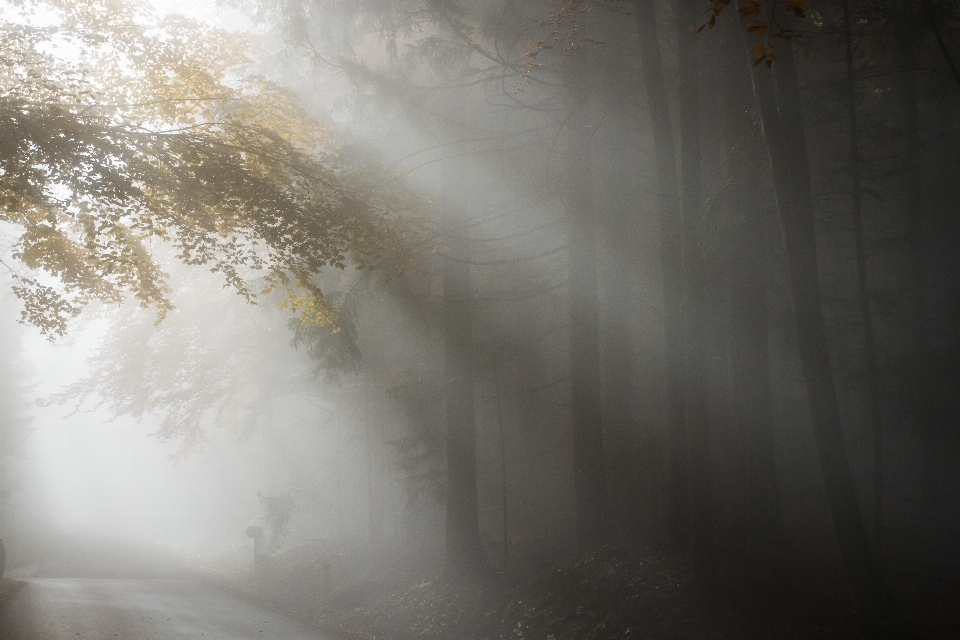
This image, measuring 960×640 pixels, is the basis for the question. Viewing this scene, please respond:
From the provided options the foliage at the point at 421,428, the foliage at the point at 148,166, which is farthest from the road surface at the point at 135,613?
the foliage at the point at 148,166

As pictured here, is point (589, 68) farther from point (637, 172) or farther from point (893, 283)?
point (893, 283)

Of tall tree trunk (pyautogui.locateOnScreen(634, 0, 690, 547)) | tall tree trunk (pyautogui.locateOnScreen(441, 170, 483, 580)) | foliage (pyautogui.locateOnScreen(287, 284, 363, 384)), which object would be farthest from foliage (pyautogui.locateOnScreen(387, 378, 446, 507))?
tall tree trunk (pyautogui.locateOnScreen(634, 0, 690, 547))

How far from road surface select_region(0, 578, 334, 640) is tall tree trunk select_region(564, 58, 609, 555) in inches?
187

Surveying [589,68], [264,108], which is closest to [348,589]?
[264,108]

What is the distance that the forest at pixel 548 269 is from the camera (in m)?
7.73

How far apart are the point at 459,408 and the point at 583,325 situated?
9.91 feet

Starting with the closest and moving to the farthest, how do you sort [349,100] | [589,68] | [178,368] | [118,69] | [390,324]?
[118,69]
[589,68]
[349,100]
[390,324]
[178,368]

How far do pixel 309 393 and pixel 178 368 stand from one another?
385 centimetres

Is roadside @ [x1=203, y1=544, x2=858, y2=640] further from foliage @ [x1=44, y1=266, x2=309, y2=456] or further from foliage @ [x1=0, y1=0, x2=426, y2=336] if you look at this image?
foliage @ [x1=44, y1=266, x2=309, y2=456]

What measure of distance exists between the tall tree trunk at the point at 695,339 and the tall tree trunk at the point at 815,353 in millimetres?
1720

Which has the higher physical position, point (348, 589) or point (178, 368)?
point (178, 368)

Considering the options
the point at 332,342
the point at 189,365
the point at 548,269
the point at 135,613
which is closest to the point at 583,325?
the point at 548,269

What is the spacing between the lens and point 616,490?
14531 mm

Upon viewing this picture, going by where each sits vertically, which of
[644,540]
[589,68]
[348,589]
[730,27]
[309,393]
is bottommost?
[348,589]
